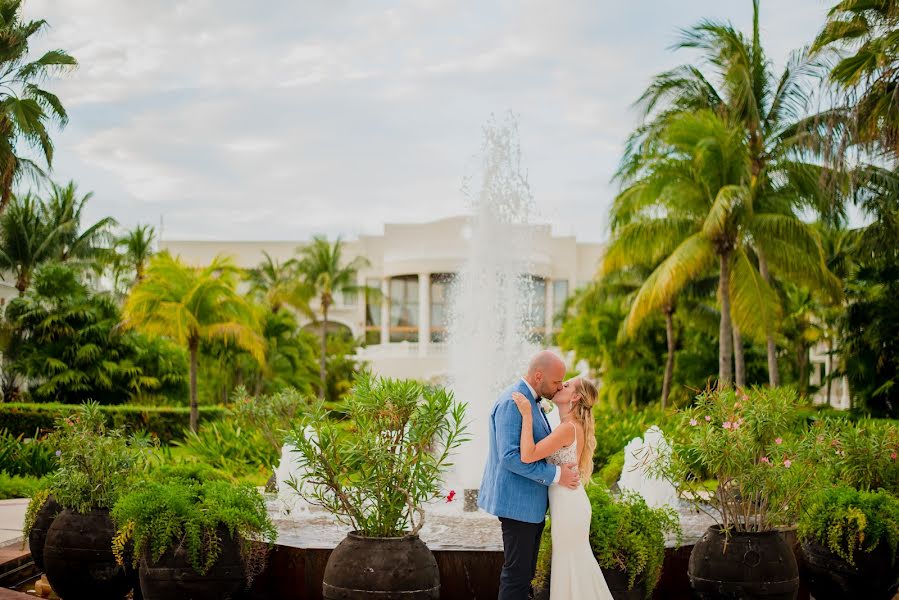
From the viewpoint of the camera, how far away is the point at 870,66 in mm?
15062

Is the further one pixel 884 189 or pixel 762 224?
pixel 884 189

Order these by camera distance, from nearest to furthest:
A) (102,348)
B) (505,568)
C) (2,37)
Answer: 1. (505,568)
2. (2,37)
3. (102,348)

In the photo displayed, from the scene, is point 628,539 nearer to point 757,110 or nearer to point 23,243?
point 757,110

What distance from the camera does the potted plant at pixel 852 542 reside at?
6.45m

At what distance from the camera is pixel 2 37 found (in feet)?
57.5

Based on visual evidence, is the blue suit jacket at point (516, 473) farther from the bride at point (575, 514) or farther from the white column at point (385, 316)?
the white column at point (385, 316)

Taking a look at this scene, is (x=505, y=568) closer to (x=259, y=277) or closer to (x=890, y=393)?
(x=890, y=393)

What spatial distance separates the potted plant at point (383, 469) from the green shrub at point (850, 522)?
8.66ft

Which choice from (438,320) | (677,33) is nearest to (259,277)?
(438,320)

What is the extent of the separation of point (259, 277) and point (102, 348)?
679 inches

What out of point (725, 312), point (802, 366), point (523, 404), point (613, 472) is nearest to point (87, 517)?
point (523, 404)

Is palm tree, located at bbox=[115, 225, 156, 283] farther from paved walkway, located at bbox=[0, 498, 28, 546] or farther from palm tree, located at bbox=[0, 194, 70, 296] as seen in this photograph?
paved walkway, located at bbox=[0, 498, 28, 546]

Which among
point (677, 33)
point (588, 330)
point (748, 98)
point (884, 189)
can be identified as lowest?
point (588, 330)

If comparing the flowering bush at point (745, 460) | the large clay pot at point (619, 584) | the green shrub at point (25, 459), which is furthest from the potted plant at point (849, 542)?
the green shrub at point (25, 459)
